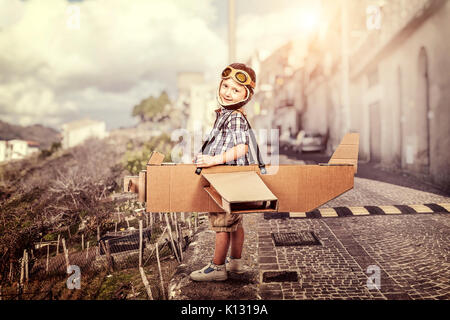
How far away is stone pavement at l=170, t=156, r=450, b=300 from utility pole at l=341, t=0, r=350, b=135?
2.26m

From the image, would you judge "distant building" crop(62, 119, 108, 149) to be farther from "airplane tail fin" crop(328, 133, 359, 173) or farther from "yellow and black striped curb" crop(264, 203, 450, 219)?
"airplane tail fin" crop(328, 133, 359, 173)

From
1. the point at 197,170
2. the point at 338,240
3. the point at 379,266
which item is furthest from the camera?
the point at 338,240

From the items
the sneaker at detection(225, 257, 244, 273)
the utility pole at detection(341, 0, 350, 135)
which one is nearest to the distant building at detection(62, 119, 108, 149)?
the sneaker at detection(225, 257, 244, 273)

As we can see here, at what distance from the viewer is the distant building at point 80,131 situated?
140 inches

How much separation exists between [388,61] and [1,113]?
6357 mm

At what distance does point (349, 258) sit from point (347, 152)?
0.96 metres

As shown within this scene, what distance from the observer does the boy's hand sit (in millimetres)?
1636

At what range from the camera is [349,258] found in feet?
7.12

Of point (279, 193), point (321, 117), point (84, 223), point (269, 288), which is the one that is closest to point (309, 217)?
point (269, 288)

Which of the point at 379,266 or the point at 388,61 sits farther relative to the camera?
the point at 388,61

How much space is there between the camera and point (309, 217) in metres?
2.75

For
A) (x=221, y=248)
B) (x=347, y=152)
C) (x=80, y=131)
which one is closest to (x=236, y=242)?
(x=221, y=248)

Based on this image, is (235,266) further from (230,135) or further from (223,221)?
(230,135)
